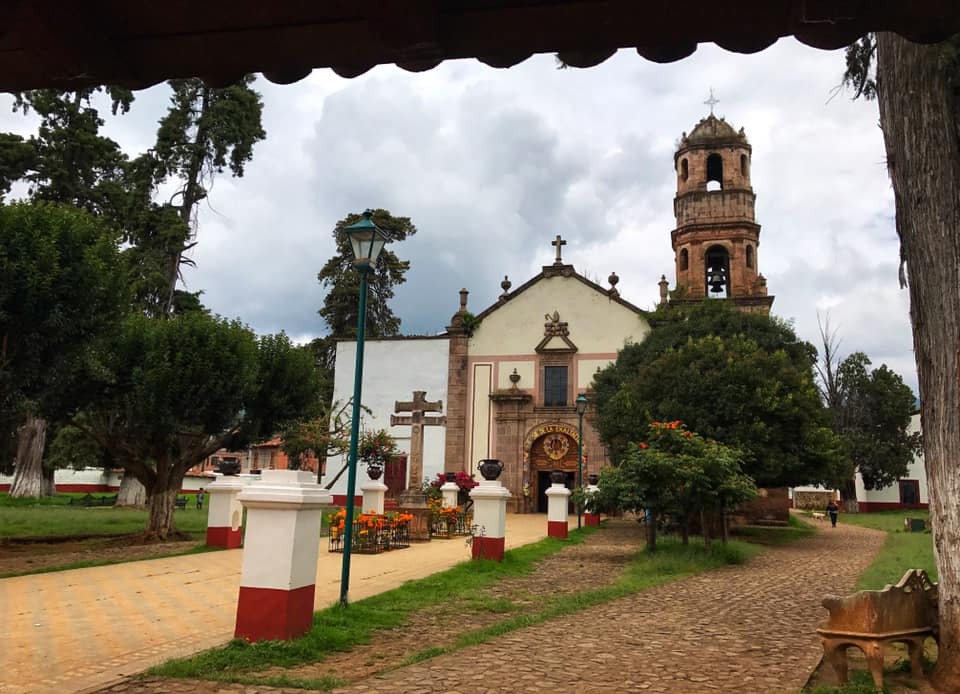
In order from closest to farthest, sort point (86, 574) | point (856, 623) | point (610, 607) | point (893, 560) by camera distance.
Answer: point (856, 623)
point (610, 607)
point (86, 574)
point (893, 560)

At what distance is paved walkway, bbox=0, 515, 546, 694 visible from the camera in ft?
16.6

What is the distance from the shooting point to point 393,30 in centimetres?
260

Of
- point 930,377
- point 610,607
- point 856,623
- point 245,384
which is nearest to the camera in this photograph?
point 856,623

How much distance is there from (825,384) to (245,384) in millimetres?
35714

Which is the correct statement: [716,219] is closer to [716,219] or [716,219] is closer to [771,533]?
[716,219]

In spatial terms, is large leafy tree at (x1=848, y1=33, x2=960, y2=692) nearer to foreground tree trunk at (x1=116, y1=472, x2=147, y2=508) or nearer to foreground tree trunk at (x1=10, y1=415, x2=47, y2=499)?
foreground tree trunk at (x1=116, y1=472, x2=147, y2=508)

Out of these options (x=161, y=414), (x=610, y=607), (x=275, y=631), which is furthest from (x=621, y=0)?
(x=161, y=414)

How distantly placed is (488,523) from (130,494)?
22.1 meters

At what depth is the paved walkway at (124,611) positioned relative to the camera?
5.05 metres

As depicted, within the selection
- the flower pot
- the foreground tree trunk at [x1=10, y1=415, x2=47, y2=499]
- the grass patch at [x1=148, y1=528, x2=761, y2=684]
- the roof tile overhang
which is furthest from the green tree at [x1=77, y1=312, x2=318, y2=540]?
the foreground tree trunk at [x1=10, y1=415, x2=47, y2=499]

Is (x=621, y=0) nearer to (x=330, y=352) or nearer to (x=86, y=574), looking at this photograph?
(x=86, y=574)

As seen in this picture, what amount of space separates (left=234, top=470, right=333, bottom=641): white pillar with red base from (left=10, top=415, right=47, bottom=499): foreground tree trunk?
85.8ft

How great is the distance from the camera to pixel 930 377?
207 inches

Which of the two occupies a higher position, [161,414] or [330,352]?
[330,352]
